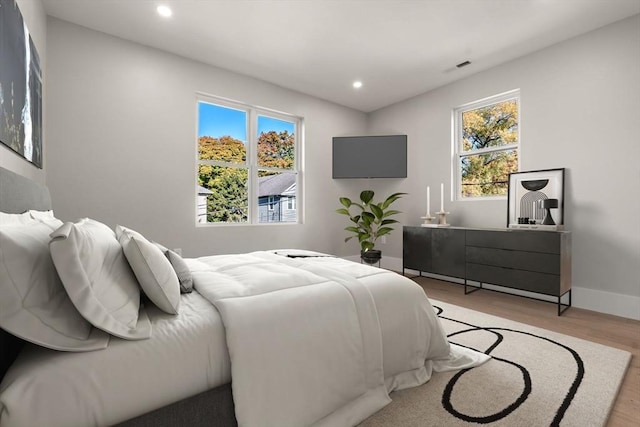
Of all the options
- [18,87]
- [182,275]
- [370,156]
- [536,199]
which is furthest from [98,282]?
[370,156]

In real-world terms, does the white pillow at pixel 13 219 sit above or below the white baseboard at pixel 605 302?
above

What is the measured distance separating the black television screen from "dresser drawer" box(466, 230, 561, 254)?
5.32ft

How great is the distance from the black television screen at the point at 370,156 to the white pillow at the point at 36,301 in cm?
410

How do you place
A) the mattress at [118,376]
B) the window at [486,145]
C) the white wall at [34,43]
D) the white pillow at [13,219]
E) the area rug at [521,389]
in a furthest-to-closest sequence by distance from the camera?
the window at [486,145] → the white wall at [34,43] → the area rug at [521,389] → the white pillow at [13,219] → the mattress at [118,376]

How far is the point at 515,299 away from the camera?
3.28 meters

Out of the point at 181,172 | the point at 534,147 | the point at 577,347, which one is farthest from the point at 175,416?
the point at 534,147

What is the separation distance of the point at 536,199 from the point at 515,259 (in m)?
0.73

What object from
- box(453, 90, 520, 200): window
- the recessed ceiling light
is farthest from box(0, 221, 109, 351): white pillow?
box(453, 90, 520, 200): window

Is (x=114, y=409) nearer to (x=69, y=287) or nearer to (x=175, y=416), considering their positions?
(x=175, y=416)

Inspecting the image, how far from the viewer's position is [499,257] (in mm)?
3123

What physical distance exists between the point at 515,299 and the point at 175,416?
3.49 meters

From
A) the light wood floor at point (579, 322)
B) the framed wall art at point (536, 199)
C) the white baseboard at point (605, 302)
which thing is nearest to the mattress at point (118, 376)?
the light wood floor at point (579, 322)

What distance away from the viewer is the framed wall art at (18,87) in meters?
1.49

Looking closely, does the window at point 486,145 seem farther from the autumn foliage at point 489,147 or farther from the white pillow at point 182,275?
the white pillow at point 182,275
